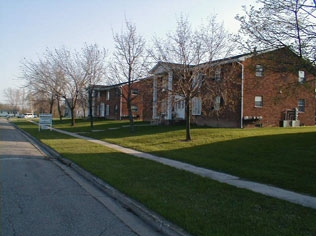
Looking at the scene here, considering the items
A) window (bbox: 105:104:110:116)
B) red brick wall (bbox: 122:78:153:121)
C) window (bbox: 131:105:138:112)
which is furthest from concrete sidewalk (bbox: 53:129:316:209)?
window (bbox: 105:104:110:116)

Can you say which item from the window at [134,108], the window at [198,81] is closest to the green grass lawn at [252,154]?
the window at [198,81]

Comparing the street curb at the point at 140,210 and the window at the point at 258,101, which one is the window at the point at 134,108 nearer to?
the window at the point at 258,101

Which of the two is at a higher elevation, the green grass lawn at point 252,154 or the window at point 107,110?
the window at point 107,110

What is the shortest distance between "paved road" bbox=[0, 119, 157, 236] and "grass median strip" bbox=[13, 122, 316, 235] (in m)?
0.64

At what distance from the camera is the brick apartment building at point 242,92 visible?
1106 centimetres

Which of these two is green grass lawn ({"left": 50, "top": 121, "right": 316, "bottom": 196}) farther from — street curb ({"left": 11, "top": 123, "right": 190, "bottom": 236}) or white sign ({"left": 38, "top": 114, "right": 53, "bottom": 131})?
white sign ({"left": 38, "top": 114, "right": 53, "bottom": 131})

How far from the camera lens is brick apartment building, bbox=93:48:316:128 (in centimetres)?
1106

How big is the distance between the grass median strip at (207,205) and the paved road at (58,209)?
64 centimetres

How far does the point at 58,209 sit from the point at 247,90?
66.4 ft

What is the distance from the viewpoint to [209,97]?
2062 centimetres

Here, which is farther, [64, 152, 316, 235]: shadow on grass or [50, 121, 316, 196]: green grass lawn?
[50, 121, 316, 196]: green grass lawn

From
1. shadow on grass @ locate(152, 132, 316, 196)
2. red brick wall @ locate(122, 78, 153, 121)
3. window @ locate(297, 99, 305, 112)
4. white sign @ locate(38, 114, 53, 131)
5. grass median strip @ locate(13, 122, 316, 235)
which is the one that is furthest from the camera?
white sign @ locate(38, 114, 53, 131)

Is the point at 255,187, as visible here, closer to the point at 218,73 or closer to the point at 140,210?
the point at 140,210

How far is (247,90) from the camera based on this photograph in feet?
82.4
